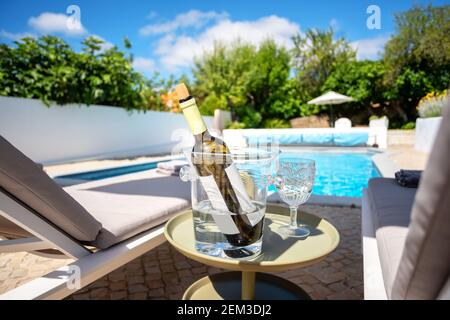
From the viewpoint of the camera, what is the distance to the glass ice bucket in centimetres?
89

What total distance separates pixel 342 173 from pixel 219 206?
6.66 metres

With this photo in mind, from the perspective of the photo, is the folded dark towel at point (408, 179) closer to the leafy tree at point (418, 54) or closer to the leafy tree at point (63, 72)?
the leafy tree at point (63, 72)

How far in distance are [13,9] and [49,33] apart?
503 cm

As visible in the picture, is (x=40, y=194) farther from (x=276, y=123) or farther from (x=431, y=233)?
(x=276, y=123)

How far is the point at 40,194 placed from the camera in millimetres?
1037

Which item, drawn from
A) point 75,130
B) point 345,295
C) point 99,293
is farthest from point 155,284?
point 75,130

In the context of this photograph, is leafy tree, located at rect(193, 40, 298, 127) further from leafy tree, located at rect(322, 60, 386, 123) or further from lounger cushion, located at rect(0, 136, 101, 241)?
lounger cushion, located at rect(0, 136, 101, 241)

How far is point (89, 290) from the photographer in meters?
1.74

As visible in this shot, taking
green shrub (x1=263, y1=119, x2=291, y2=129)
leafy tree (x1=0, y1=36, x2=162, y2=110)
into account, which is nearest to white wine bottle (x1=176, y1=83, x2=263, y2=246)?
leafy tree (x1=0, y1=36, x2=162, y2=110)

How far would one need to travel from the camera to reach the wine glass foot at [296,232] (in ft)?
3.77

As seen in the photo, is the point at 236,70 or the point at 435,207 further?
the point at 236,70

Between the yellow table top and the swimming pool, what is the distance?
3.39m
